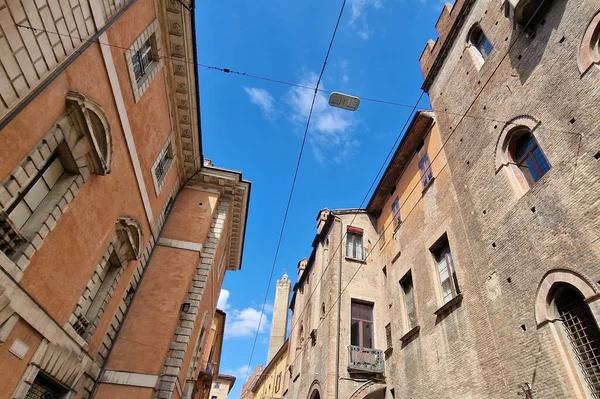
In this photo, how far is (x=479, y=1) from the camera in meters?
11.2

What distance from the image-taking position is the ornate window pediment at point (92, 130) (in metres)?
5.93

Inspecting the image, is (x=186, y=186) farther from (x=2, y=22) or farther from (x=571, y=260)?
(x=571, y=260)

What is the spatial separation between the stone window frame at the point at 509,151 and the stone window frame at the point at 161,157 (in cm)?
969

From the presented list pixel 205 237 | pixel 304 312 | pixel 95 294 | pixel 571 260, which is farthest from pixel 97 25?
pixel 304 312

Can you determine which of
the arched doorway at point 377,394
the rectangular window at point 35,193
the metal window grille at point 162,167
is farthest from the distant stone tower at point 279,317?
the rectangular window at point 35,193

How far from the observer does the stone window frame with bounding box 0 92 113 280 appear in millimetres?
4969

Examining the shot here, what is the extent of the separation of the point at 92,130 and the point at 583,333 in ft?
31.9

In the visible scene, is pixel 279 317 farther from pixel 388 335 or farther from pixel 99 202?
pixel 99 202

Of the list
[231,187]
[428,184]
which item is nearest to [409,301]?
[428,184]

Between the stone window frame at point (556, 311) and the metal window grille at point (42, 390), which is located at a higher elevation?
the stone window frame at point (556, 311)

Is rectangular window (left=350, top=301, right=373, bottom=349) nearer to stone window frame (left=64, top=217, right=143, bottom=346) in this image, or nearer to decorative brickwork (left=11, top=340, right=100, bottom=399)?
stone window frame (left=64, top=217, right=143, bottom=346)

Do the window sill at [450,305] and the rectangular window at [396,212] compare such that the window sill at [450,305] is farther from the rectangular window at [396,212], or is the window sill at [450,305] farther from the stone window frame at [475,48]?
the stone window frame at [475,48]

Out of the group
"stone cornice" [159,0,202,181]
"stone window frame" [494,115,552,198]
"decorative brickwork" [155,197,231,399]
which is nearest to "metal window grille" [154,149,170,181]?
"stone cornice" [159,0,202,181]

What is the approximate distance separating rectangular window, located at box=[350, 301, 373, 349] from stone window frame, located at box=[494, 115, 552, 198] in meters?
8.60
